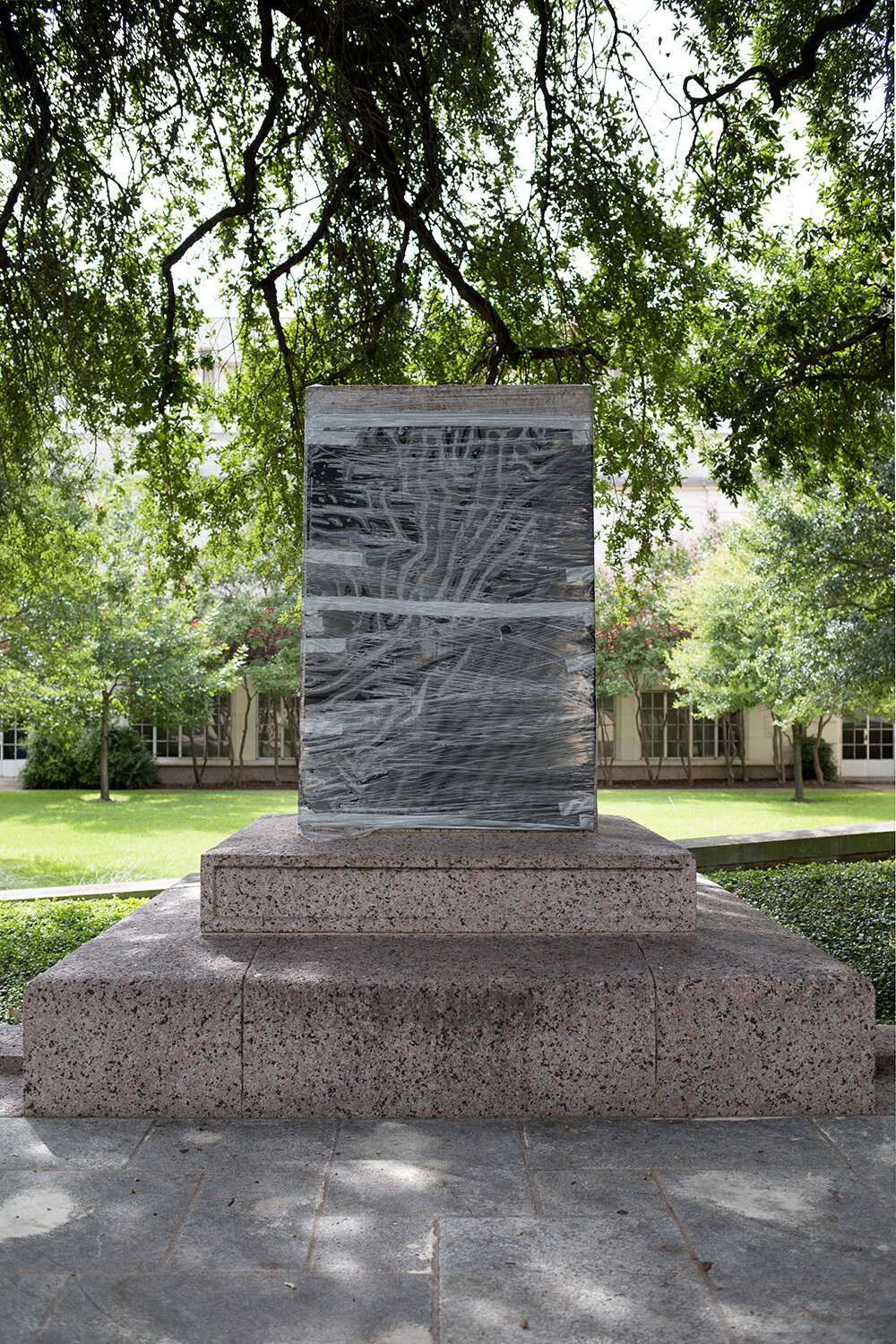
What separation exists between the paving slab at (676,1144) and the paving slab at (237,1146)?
26.6 inches

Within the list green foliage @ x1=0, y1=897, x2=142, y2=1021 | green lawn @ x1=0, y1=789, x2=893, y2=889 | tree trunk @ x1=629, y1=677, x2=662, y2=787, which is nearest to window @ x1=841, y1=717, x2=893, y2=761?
green lawn @ x1=0, y1=789, x2=893, y2=889

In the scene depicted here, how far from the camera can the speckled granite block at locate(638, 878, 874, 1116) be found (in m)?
3.47

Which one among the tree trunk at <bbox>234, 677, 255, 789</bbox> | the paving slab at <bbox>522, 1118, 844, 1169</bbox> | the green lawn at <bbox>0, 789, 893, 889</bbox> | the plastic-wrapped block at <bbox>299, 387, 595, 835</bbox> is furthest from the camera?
the tree trunk at <bbox>234, 677, 255, 789</bbox>

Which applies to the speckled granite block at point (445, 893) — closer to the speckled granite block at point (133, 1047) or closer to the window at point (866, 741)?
the speckled granite block at point (133, 1047)

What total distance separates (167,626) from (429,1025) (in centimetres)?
1859

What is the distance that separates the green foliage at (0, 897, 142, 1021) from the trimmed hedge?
452cm

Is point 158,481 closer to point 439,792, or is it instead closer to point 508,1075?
point 439,792

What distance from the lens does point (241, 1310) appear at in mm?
2355

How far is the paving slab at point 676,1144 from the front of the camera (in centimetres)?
312

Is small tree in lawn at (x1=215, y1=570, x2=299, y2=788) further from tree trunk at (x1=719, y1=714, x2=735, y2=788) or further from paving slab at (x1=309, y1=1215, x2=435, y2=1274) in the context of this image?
paving slab at (x1=309, y1=1215, x2=435, y2=1274)

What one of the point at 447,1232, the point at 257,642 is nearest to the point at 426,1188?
the point at 447,1232

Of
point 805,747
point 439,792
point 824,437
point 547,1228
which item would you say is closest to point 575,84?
point 824,437

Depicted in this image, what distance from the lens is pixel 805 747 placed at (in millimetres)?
25875

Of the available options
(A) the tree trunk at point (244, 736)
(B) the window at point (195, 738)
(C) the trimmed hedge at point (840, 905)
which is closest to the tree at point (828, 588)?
(C) the trimmed hedge at point (840, 905)
